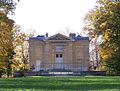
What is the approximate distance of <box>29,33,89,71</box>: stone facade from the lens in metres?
94.6

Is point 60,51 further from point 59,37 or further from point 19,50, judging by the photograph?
point 19,50

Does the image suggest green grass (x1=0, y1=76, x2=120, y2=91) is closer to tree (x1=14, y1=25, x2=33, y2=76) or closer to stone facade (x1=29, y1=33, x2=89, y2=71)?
tree (x1=14, y1=25, x2=33, y2=76)

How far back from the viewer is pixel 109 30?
65875mm

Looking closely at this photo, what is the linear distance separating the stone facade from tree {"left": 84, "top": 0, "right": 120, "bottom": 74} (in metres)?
26.6

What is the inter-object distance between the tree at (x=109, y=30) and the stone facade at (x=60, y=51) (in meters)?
26.6

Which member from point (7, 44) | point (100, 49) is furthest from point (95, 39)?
point (7, 44)

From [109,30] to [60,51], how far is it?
29.9 metres

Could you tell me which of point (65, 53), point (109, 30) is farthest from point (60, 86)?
point (65, 53)

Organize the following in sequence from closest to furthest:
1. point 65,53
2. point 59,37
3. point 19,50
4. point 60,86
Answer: point 60,86
point 19,50
point 59,37
point 65,53

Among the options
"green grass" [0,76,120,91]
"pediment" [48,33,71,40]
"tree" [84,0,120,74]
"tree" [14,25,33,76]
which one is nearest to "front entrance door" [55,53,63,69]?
"pediment" [48,33,71,40]

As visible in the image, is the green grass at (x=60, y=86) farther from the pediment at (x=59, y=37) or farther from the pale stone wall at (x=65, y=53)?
the pediment at (x=59, y=37)

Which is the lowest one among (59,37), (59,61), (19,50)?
(59,61)

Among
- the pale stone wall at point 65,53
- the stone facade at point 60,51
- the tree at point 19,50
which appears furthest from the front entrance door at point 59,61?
the tree at point 19,50

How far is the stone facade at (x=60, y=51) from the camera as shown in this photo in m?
94.6
